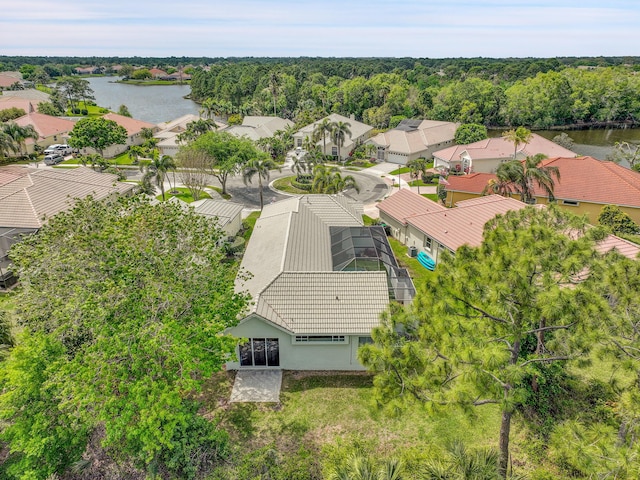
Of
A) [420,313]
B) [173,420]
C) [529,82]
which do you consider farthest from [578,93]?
[173,420]

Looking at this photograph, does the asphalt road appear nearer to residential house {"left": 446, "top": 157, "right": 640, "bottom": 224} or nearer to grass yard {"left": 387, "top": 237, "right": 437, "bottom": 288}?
residential house {"left": 446, "top": 157, "right": 640, "bottom": 224}

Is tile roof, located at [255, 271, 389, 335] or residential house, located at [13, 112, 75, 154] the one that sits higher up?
residential house, located at [13, 112, 75, 154]

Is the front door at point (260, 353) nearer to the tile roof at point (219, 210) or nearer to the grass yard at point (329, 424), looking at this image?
the grass yard at point (329, 424)

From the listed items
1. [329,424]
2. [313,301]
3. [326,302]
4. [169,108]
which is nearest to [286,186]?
[313,301]

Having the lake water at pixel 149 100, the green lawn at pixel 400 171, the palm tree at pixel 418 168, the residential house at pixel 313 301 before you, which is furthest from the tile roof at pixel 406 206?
the lake water at pixel 149 100

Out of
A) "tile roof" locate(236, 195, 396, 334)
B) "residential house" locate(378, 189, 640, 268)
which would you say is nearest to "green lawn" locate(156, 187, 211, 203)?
"tile roof" locate(236, 195, 396, 334)

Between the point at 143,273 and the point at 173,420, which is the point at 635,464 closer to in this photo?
the point at 173,420

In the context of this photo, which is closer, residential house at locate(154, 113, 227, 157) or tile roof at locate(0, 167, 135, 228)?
tile roof at locate(0, 167, 135, 228)
